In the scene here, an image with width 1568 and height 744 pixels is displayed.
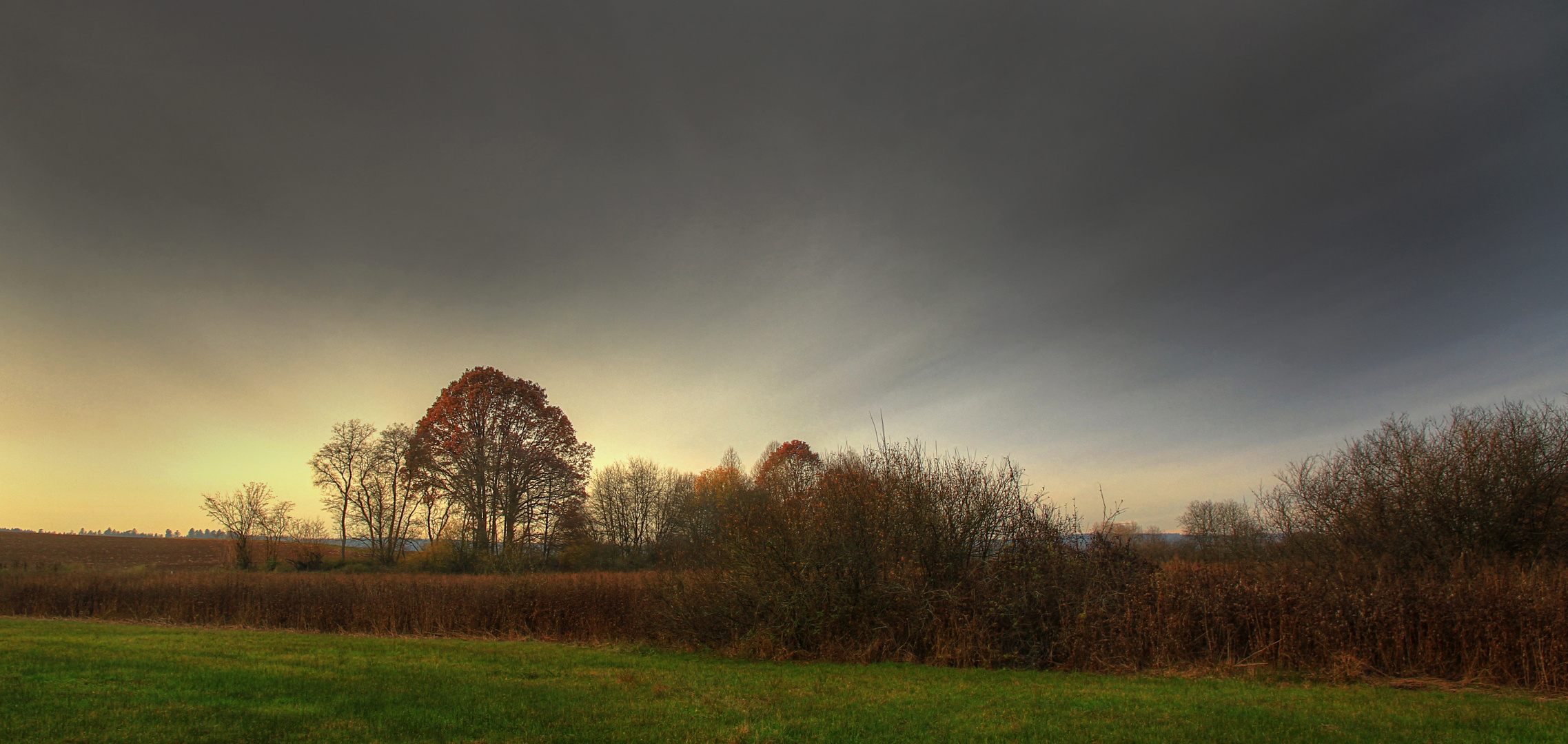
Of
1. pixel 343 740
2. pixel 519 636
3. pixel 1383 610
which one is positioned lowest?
pixel 519 636

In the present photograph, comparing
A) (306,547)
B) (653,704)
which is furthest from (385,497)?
(653,704)

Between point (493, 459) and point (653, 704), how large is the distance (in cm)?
2832

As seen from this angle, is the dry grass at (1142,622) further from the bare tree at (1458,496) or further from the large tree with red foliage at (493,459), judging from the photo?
the large tree with red foliage at (493,459)

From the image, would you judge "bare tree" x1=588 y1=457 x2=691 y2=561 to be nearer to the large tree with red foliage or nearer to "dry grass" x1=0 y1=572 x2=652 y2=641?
the large tree with red foliage

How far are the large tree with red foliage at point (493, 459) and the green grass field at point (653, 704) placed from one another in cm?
2021

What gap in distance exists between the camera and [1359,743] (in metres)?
6.92

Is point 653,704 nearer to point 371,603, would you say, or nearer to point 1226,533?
point 371,603

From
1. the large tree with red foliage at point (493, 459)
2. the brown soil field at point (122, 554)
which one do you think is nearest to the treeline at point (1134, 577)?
the large tree with red foliage at point (493, 459)

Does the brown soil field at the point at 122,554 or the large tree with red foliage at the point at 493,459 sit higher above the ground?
the large tree with red foliage at the point at 493,459

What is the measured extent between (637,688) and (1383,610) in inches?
553

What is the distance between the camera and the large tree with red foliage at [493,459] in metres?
33.2

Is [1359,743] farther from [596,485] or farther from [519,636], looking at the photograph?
[596,485]

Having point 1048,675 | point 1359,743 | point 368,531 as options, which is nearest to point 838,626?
point 1048,675

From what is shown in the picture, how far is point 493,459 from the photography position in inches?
1321
